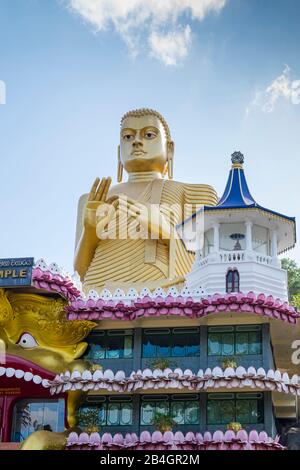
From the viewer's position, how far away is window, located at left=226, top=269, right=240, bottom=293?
25.9 m

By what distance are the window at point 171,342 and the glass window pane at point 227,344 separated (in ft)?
2.67

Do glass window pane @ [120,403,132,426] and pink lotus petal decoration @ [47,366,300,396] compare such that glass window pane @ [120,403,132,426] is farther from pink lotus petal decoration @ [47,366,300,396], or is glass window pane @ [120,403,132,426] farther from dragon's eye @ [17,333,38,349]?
dragon's eye @ [17,333,38,349]

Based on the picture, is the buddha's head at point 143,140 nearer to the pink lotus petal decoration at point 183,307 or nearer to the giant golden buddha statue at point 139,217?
the giant golden buddha statue at point 139,217

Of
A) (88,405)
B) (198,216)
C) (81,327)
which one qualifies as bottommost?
(88,405)

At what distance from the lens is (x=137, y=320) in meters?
25.9

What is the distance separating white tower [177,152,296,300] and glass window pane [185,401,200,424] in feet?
11.1

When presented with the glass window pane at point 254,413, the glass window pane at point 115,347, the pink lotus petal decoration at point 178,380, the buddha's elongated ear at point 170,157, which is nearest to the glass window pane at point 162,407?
the pink lotus petal decoration at point 178,380

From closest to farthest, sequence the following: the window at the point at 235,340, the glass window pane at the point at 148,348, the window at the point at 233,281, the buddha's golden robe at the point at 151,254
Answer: the window at the point at 235,340
the glass window pane at the point at 148,348
the window at the point at 233,281
the buddha's golden robe at the point at 151,254

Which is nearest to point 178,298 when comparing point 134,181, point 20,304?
point 20,304

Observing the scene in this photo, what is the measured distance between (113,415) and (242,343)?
14.7 feet

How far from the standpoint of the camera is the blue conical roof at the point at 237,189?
27078 mm

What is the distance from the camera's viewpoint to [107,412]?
2559cm

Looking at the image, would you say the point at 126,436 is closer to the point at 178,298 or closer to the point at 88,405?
the point at 88,405
